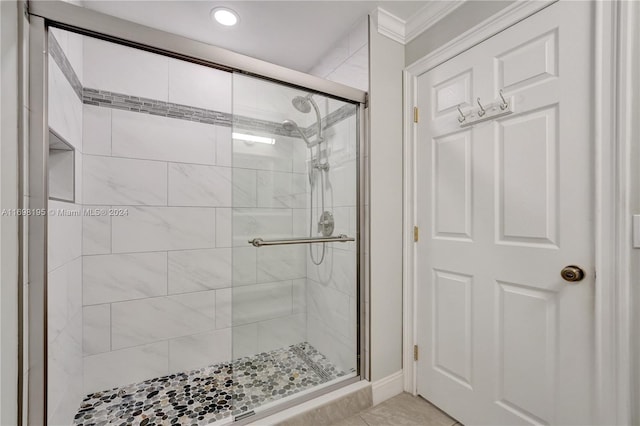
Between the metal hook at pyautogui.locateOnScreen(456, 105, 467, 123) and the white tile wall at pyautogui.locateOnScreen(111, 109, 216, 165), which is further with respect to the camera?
the white tile wall at pyautogui.locateOnScreen(111, 109, 216, 165)

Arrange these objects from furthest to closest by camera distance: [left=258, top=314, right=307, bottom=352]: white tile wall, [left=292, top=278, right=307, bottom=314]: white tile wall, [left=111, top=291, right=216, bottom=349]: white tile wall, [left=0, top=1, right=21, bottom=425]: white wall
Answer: [left=111, top=291, right=216, bottom=349]: white tile wall
[left=292, top=278, right=307, bottom=314]: white tile wall
[left=258, top=314, right=307, bottom=352]: white tile wall
[left=0, top=1, right=21, bottom=425]: white wall

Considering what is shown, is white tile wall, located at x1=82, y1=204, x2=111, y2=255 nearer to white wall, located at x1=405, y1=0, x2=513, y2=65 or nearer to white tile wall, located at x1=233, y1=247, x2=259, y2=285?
white tile wall, located at x1=233, y1=247, x2=259, y2=285

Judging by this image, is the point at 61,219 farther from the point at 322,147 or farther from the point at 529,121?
the point at 529,121

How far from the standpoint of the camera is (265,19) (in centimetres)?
171

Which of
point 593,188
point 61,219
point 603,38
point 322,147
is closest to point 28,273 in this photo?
point 61,219

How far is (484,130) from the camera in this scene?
1.34m

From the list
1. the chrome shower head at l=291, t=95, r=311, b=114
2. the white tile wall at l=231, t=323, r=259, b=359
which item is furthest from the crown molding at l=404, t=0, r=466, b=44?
the white tile wall at l=231, t=323, r=259, b=359

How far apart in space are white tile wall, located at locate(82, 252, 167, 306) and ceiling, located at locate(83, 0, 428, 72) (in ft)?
4.82

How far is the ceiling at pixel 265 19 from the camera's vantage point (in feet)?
5.18

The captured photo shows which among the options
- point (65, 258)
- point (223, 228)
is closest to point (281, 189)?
point (223, 228)

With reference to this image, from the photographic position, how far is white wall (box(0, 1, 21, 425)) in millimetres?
853

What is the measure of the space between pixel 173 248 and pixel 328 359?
1.27 m

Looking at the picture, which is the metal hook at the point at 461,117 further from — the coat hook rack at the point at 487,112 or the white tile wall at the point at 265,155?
the white tile wall at the point at 265,155

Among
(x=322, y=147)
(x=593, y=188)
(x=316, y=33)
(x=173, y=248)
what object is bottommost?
(x=173, y=248)
